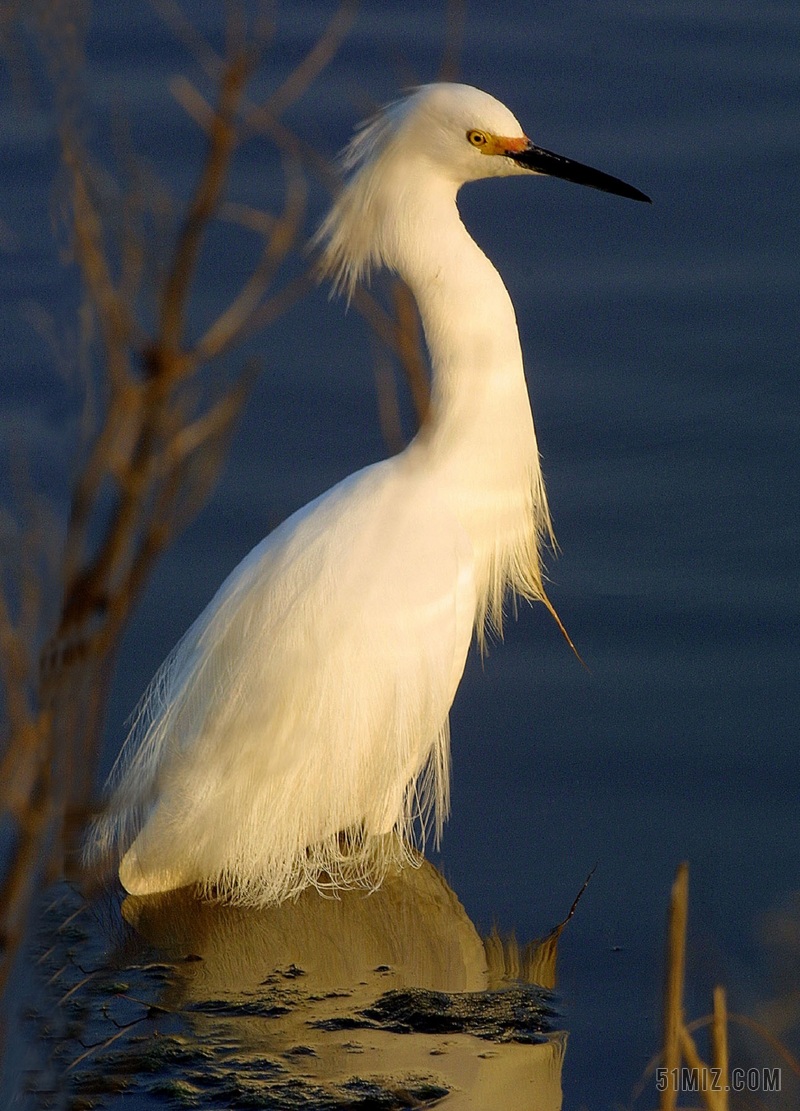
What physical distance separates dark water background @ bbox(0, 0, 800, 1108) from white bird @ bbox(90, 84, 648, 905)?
1.02ft

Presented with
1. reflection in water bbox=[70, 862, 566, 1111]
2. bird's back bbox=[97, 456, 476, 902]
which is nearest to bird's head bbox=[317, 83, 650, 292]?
bird's back bbox=[97, 456, 476, 902]

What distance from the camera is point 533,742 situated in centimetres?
368

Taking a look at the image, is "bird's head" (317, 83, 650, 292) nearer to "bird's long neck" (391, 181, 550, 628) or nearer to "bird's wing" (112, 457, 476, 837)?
"bird's long neck" (391, 181, 550, 628)

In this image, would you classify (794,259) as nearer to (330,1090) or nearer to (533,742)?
(533,742)

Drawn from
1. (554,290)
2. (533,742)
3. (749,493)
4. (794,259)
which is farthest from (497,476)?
(794,259)

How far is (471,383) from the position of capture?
347 cm

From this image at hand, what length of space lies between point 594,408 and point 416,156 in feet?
4.90

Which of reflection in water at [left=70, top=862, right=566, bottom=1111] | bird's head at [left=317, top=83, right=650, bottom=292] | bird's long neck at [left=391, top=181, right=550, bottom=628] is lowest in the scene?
reflection in water at [left=70, top=862, right=566, bottom=1111]

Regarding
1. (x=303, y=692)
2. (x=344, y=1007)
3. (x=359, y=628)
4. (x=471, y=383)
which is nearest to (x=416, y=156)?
(x=471, y=383)

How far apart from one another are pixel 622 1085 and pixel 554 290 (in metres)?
2.92

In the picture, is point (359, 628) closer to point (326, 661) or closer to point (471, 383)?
point (326, 661)

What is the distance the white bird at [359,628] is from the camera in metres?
3.31

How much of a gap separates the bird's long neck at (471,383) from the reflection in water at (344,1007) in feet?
2.66

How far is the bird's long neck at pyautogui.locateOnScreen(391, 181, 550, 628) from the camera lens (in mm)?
3359
